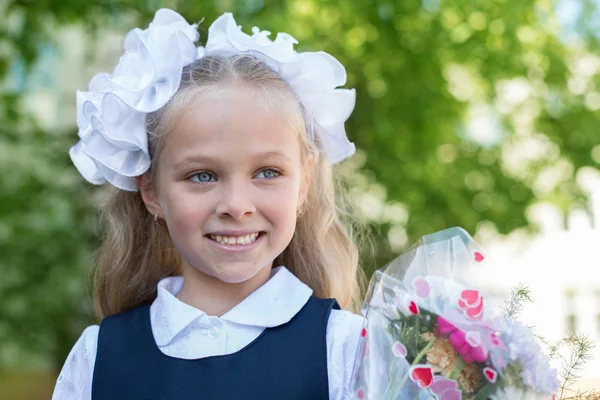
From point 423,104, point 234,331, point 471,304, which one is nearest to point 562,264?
point 423,104

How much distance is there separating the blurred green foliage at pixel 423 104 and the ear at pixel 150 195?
2005 mm

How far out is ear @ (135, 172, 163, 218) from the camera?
2236 mm

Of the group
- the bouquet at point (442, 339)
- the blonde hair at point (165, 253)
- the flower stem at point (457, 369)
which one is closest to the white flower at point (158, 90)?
the blonde hair at point (165, 253)

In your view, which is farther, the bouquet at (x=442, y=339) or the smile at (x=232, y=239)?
the smile at (x=232, y=239)

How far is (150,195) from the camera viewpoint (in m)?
2.25

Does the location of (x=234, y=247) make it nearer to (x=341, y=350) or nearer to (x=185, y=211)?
(x=185, y=211)

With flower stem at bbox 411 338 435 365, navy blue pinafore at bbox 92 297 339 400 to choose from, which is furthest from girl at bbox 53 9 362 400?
flower stem at bbox 411 338 435 365

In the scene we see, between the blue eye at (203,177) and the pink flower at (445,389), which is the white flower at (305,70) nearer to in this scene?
the blue eye at (203,177)

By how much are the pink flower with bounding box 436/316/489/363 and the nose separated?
0.54 metres

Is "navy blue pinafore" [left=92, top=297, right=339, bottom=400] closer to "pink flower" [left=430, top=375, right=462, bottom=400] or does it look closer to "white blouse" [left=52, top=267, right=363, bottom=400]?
"white blouse" [left=52, top=267, right=363, bottom=400]

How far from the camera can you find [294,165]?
2.11m

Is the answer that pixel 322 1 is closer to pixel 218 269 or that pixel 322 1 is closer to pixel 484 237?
pixel 484 237

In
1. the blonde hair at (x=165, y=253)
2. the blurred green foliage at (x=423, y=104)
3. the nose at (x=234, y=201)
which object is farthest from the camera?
the blurred green foliage at (x=423, y=104)

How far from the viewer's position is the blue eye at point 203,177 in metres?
2.04
